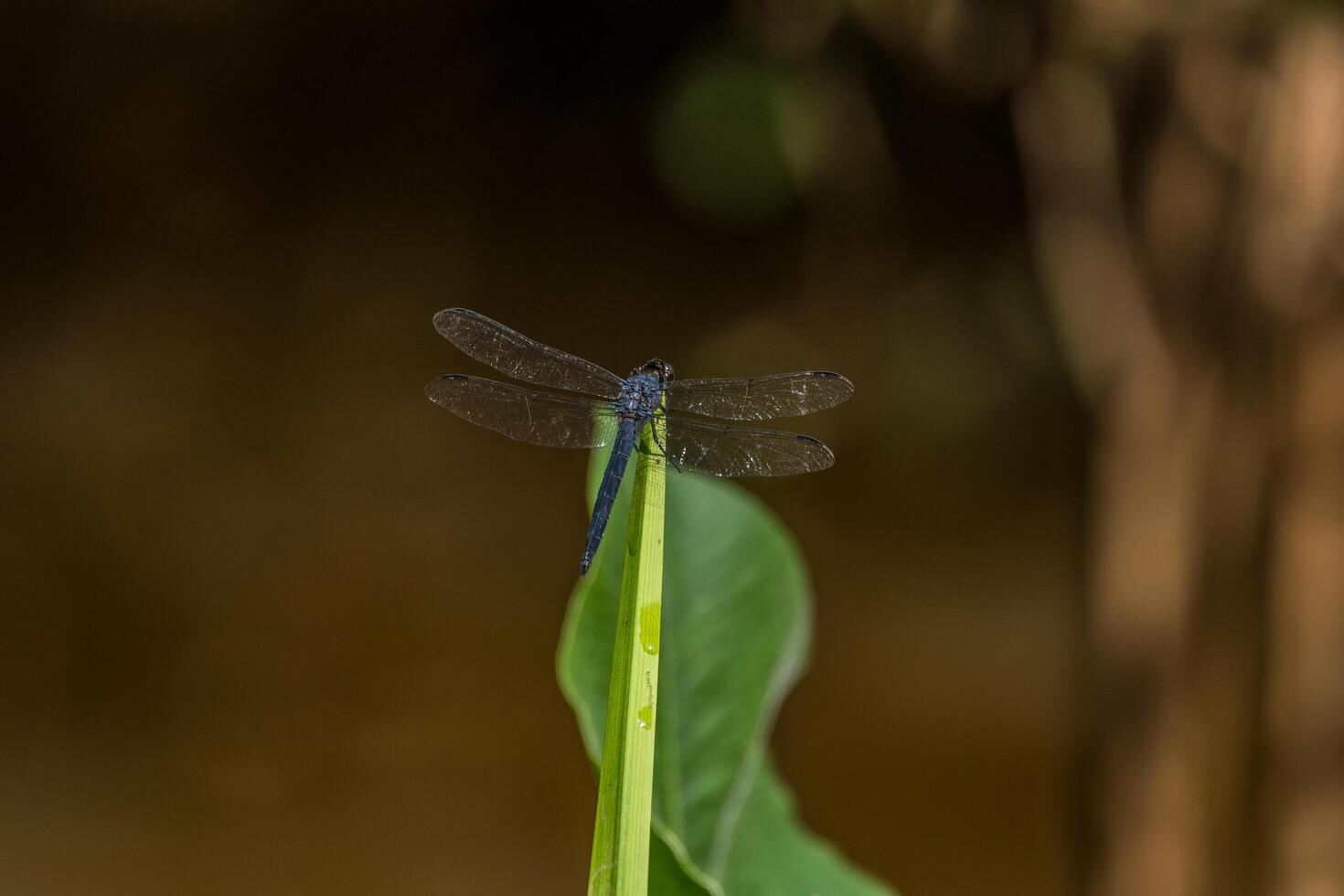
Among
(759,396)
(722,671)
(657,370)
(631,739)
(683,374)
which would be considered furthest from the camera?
(683,374)

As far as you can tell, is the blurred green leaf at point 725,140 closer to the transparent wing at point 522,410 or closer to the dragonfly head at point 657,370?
the transparent wing at point 522,410

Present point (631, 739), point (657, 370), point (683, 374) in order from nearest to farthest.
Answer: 1. point (631, 739)
2. point (657, 370)
3. point (683, 374)

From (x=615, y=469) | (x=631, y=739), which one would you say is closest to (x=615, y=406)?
(x=615, y=469)

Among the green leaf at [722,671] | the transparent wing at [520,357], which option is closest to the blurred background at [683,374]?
the transparent wing at [520,357]

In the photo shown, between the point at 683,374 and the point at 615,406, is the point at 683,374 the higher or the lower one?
the higher one

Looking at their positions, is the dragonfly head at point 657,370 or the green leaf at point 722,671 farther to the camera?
the dragonfly head at point 657,370

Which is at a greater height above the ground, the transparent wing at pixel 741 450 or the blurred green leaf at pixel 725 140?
the blurred green leaf at pixel 725 140

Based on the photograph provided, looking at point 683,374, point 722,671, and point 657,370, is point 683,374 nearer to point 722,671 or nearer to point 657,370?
point 657,370

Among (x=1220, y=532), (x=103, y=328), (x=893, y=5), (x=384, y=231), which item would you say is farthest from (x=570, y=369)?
(x=1220, y=532)
